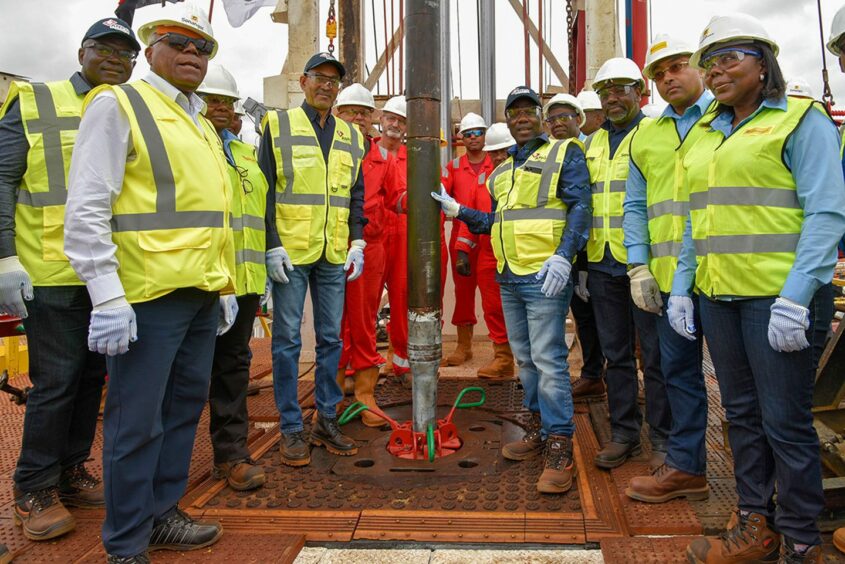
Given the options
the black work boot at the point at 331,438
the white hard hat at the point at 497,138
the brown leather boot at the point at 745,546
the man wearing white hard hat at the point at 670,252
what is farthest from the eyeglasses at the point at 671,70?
the black work boot at the point at 331,438

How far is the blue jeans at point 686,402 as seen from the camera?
9.55 ft

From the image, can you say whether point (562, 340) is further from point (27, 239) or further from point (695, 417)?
point (27, 239)

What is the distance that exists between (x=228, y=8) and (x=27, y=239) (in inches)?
246

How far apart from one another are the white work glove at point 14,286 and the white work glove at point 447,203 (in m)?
2.00

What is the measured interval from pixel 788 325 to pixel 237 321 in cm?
Answer: 256

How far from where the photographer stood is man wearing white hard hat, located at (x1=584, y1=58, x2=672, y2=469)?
3.28m

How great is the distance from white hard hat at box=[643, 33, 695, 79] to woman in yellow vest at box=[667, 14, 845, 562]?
526 mm

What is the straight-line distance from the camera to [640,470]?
3230mm

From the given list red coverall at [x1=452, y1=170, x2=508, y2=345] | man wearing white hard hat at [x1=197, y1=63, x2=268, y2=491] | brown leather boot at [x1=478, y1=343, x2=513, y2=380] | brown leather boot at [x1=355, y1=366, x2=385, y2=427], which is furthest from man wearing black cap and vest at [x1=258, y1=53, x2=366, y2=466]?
brown leather boot at [x1=478, y1=343, x2=513, y2=380]

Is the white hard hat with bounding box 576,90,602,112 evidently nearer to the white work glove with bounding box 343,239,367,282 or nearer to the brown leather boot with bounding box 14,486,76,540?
the white work glove with bounding box 343,239,367,282

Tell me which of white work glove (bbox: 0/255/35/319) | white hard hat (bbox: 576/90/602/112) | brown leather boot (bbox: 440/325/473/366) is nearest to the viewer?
white work glove (bbox: 0/255/35/319)

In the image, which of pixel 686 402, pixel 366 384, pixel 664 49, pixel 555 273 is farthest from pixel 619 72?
pixel 366 384

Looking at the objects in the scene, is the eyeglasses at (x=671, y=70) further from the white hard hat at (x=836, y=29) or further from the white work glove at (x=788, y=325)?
the white work glove at (x=788, y=325)

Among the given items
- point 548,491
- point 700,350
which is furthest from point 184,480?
point 700,350
